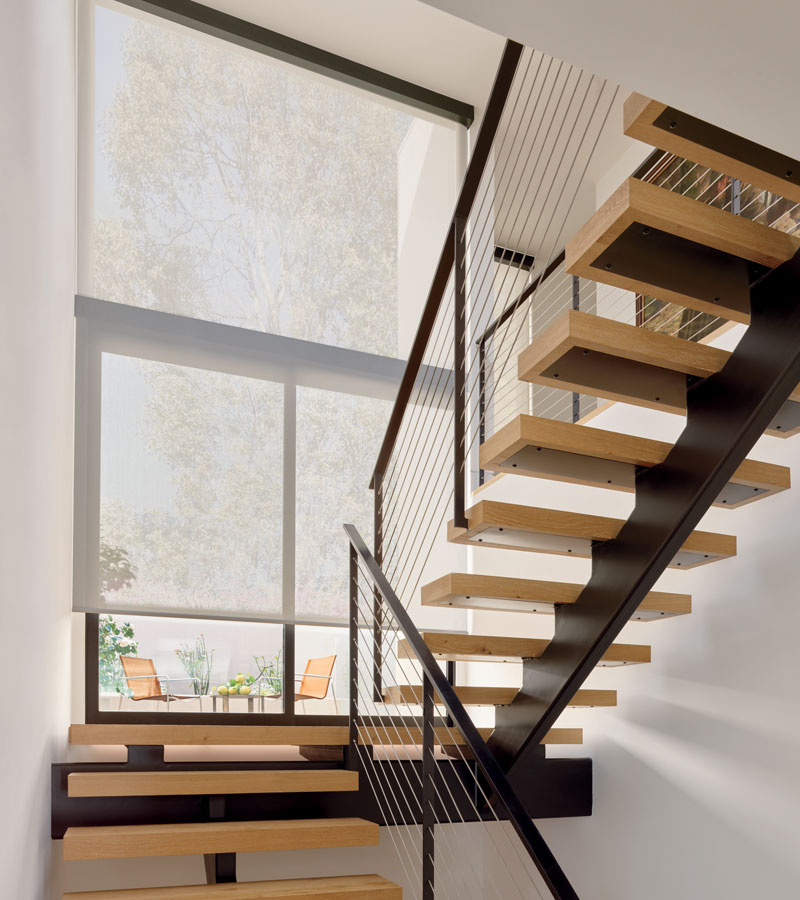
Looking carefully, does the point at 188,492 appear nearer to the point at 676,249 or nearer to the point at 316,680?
the point at 316,680

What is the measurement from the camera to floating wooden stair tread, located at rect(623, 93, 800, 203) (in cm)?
208

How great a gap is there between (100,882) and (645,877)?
93.1 inches

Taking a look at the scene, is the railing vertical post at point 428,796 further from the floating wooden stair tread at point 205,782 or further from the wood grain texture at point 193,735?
the wood grain texture at point 193,735

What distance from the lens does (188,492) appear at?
188 inches

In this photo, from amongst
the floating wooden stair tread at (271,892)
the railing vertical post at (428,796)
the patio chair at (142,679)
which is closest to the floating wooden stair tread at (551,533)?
the railing vertical post at (428,796)

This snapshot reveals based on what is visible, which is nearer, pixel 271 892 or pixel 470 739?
pixel 470 739

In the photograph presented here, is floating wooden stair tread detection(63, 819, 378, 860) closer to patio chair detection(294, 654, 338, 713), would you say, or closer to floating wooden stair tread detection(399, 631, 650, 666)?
A: floating wooden stair tread detection(399, 631, 650, 666)

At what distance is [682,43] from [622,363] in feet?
3.83

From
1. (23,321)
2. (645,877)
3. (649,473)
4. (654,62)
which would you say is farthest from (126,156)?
(645,877)

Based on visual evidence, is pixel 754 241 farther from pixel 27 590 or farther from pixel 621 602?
pixel 27 590

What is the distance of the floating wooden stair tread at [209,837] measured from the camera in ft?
9.28

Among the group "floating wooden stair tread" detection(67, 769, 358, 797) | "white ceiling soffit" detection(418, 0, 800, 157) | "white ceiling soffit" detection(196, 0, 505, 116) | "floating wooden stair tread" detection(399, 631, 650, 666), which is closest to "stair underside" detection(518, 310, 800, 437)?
"white ceiling soffit" detection(418, 0, 800, 157)

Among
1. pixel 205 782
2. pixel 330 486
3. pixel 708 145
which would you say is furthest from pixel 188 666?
pixel 708 145

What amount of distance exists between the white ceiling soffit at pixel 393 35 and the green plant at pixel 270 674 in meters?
3.91
